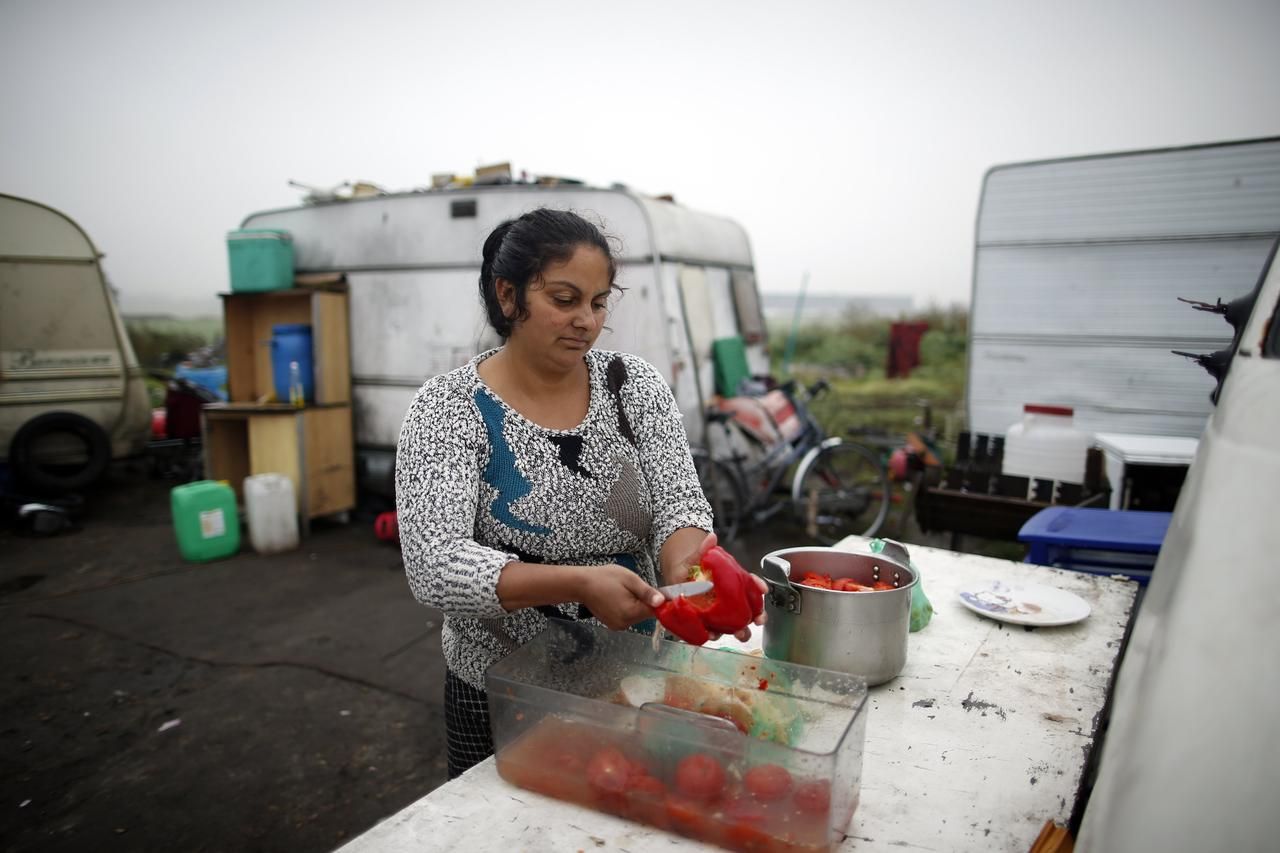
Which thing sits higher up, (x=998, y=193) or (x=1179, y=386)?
(x=998, y=193)

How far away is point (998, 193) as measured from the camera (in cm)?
639

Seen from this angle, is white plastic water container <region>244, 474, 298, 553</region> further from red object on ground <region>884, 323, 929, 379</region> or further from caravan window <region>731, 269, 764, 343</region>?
red object on ground <region>884, 323, 929, 379</region>

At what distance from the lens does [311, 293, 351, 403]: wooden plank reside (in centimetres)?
689

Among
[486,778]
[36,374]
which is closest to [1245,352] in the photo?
[486,778]

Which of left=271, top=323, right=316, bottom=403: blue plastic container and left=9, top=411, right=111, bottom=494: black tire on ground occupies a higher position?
left=271, top=323, right=316, bottom=403: blue plastic container

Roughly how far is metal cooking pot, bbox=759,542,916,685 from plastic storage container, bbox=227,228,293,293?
670 centimetres

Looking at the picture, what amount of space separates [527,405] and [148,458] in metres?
10.0

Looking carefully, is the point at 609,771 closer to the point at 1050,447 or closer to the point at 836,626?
the point at 836,626

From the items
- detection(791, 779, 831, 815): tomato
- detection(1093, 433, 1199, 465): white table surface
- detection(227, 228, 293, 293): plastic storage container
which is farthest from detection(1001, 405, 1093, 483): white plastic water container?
detection(227, 228, 293, 293): plastic storage container

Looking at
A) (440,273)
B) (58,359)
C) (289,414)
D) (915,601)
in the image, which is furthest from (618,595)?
(58,359)

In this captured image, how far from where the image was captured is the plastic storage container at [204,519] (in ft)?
19.7

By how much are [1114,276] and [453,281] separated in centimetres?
556

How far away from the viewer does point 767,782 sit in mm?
1083

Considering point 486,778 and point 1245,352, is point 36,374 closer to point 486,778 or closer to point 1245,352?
point 486,778
